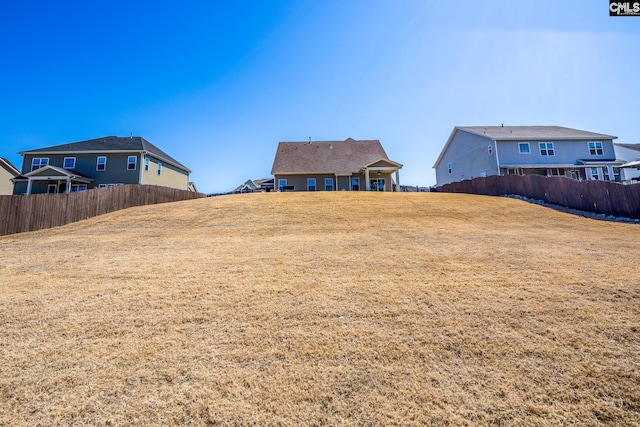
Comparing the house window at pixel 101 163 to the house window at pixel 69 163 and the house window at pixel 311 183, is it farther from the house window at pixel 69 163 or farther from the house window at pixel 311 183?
the house window at pixel 311 183

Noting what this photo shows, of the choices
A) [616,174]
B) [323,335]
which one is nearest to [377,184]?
[616,174]

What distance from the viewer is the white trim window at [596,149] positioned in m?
26.5

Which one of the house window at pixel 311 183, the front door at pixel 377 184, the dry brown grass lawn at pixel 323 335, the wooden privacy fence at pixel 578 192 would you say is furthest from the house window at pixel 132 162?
the wooden privacy fence at pixel 578 192

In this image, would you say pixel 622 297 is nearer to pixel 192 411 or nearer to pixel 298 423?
pixel 298 423

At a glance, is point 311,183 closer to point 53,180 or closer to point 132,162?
point 132,162

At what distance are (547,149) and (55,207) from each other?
3694cm

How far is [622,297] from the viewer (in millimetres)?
4266

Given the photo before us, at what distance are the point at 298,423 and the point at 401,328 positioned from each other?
1.79 m

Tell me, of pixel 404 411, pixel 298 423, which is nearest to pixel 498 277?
pixel 404 411

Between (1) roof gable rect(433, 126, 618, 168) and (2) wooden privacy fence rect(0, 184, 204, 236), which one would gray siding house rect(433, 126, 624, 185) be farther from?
(2) wooden privacy fence rect(0, 184, 204, 236)

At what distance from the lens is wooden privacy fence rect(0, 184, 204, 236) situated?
10758mm

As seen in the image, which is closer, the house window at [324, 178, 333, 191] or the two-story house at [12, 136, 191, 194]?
the two-story house at [12, 136, 191, 194]

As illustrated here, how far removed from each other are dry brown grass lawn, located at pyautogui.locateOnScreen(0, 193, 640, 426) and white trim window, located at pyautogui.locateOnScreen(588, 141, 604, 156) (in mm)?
27557

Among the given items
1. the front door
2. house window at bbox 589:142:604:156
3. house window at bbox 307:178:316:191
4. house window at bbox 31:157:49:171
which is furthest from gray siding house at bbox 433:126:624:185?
house window at bbox 31:157:49:171
